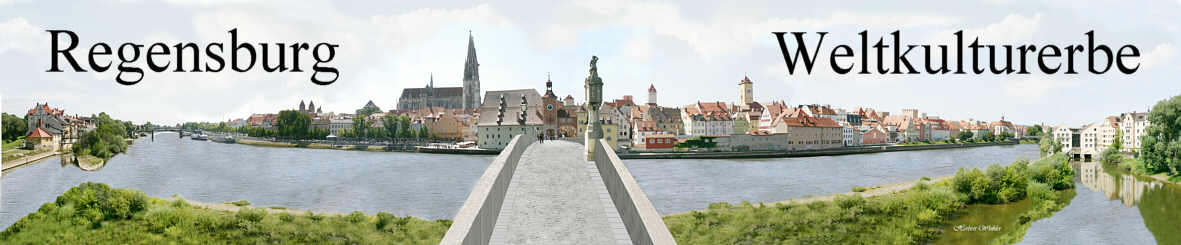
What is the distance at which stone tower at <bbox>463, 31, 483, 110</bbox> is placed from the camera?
13688 cm

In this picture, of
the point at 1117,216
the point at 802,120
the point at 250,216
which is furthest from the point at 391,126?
the point at 1117,216

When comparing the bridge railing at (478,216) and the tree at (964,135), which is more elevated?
the bridge railing at (478,216)

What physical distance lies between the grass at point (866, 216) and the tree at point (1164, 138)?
13.1 m

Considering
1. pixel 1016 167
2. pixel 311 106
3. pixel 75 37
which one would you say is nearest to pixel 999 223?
pixel 1016 167

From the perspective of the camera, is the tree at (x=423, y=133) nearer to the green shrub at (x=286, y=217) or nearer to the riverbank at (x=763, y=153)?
the riverbank at (x=763, y=153)

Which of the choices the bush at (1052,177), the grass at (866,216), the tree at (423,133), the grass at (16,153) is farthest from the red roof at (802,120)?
the grass at (16,153)

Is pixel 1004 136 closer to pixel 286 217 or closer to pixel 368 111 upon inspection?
pixel 368 111

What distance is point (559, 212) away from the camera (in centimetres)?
1121

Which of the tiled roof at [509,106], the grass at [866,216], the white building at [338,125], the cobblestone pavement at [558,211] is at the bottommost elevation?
the grass at [866,216]

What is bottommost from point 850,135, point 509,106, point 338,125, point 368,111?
point 850,135

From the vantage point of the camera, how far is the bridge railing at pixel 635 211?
705 centimetres

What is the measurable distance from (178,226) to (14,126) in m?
71.4

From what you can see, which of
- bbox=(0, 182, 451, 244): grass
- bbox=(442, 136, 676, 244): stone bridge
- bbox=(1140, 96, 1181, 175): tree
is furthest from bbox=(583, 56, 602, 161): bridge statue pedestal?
bbox=(1140, 96, 1181, 175): tree

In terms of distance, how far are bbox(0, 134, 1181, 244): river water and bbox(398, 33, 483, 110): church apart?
6659 centimetres
